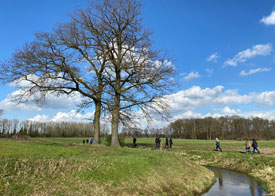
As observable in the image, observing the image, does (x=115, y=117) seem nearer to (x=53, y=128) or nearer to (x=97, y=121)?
(x=97, y=121)

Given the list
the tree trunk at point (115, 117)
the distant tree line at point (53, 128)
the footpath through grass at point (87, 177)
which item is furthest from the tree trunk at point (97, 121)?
the distant tree line at point (53, 128)

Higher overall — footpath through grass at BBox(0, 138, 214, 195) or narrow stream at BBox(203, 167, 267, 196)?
footpath through grass at BBox(0, 138, 214, 195)

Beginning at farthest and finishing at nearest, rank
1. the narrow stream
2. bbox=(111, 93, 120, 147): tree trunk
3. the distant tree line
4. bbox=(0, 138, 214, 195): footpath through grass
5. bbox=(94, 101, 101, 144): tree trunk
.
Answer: the distant tree line
bbox=(94, 101, 101, 144): tree trunk
bbox=(111, 93, 120, 147): tree trunk
the narrow stream
bbox=(0, 138, 214, 195): footpath through grass

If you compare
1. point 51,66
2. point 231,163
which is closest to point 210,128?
point 231,163

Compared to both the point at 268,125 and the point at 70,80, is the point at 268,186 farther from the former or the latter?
the point at 268,125

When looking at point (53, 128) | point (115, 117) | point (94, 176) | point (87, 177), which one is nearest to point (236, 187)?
point (94, 176)

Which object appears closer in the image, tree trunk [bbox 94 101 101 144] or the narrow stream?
the narrow stream

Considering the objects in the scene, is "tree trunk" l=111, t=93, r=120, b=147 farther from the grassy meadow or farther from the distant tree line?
the distant tree line

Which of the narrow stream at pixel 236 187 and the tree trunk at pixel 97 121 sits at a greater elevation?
the tree trunk at pixel 97 121

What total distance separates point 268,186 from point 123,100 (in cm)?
1531

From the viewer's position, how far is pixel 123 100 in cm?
2381

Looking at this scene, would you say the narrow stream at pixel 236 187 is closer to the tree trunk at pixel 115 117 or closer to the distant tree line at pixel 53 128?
the tree trunk at pixel 115 117

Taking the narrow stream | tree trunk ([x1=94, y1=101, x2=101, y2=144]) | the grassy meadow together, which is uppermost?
tree trunk ([x1=94, y1=101, x2=101, y2=144])

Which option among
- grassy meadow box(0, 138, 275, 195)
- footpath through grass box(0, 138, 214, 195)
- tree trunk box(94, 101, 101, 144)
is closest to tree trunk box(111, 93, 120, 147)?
tree trunk box(94, 101, 101, 144)
